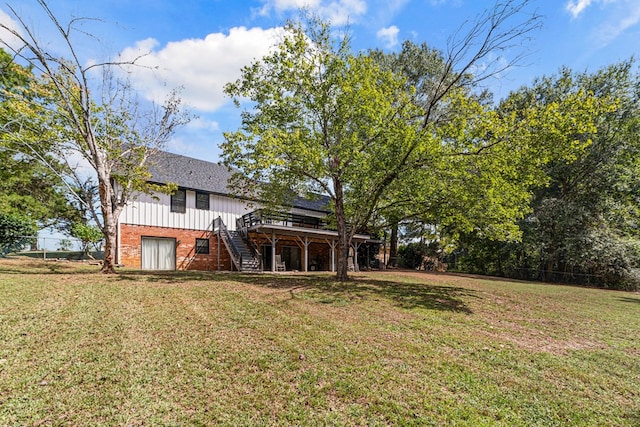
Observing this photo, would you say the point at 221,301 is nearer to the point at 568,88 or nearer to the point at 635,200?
the point at 635,200

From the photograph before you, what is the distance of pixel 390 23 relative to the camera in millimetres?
10023

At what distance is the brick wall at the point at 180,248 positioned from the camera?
15.8 metres

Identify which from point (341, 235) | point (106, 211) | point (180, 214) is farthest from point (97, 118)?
point (341, 235)

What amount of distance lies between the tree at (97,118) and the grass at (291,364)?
13.7 ft

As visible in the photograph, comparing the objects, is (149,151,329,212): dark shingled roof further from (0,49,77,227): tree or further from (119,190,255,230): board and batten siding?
(0,49,77,227): tree

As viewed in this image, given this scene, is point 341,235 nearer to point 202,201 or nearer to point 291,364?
point 291,364

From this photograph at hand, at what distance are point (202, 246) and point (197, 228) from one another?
3.73 ft

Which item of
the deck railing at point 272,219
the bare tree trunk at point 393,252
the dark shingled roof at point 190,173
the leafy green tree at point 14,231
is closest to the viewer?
the leafy green tree at point 14,231

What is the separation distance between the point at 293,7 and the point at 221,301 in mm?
10733

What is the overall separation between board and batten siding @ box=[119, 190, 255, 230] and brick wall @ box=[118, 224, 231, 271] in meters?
0.30

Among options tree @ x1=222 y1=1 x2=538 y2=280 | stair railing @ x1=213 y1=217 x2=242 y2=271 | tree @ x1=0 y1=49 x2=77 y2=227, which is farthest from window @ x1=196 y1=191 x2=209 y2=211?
tree @ x1=222 y1=1 x2=538 y2=280

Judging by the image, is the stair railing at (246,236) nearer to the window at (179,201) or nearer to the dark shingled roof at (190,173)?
the dark shingled roof at (190,173)

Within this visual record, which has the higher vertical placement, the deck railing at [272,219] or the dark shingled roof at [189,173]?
the dark shingled roof at [189,173]

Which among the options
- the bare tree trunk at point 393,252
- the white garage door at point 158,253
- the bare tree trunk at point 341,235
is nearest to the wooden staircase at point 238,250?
the white garage door at point 158,253
